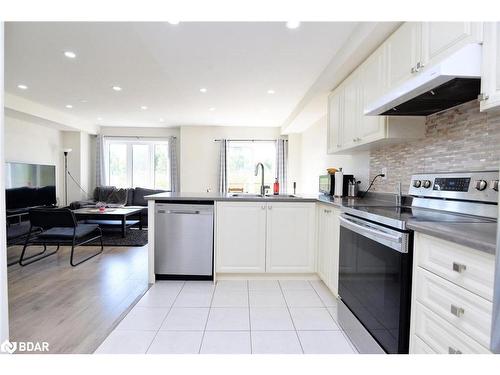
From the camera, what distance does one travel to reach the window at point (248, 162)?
664 cm

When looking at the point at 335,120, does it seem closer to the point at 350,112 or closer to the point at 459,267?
the point at 350,112

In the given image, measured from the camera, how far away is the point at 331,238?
2355 mm

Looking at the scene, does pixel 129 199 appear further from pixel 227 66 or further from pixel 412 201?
pixel 412 201

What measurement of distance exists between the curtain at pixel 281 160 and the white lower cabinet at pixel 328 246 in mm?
3839

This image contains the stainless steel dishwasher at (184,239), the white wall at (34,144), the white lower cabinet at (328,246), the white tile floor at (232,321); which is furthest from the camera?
the white wall at (34,144)

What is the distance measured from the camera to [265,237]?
269cm

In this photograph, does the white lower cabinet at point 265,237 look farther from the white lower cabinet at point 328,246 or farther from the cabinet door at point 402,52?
the cabinet door at point 402,52

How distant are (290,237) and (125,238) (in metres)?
3.28

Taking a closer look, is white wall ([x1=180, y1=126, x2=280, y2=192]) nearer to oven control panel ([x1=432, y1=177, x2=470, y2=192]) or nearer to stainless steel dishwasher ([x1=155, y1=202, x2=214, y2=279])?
stainless steel dishwasher ([x1=155, y1=202, x2=214, y2=279])

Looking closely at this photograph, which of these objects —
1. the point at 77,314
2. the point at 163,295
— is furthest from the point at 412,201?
the point at 77,314

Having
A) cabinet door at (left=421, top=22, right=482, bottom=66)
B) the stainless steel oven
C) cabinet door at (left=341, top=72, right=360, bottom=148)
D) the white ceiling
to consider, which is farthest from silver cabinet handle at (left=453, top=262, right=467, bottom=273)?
the white ceiling

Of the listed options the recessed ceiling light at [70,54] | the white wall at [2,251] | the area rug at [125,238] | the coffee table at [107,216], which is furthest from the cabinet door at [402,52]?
the coffee table at [107,216]

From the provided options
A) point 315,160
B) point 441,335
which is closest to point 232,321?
point 441,335

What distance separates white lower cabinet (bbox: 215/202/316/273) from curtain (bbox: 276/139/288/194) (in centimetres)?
375
